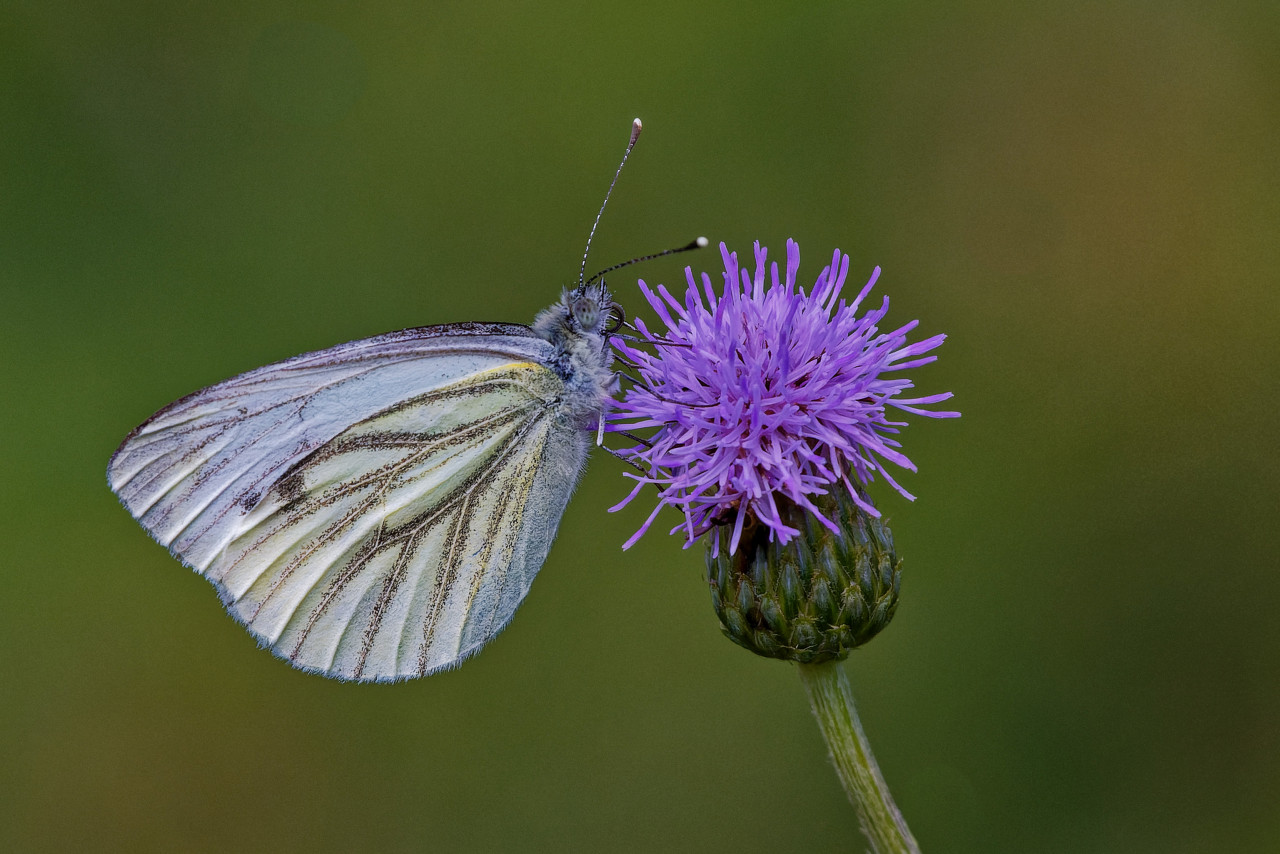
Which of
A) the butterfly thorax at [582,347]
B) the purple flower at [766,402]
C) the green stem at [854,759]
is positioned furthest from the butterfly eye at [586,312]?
the green stem at [854,759]

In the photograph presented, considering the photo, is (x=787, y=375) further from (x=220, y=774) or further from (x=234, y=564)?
(x=220, y=774)

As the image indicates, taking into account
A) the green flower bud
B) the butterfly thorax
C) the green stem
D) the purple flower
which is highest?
the butterfly thorax

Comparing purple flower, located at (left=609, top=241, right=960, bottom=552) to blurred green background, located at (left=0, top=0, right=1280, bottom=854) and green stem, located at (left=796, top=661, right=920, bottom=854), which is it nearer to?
green stem, located at (left=796, top=661, right=920, bottom=854)

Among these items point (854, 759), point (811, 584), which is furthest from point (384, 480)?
point (854, 759)

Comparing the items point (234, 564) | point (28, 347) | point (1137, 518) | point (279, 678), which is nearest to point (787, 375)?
point (234, 564)

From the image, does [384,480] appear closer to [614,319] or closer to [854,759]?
[614,319]

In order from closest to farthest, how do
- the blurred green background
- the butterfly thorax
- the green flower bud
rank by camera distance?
the green flower bud
the butterfly thorax
the blurred green background

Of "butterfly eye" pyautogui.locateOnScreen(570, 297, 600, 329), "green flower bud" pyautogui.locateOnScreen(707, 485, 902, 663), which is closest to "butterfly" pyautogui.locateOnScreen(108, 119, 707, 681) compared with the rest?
"butterfly eye" pyautogui.locateOnScreen(570, 297, 600, 329)

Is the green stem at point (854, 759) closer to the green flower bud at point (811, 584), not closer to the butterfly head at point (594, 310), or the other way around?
the green flower bud at point (811, 584)
